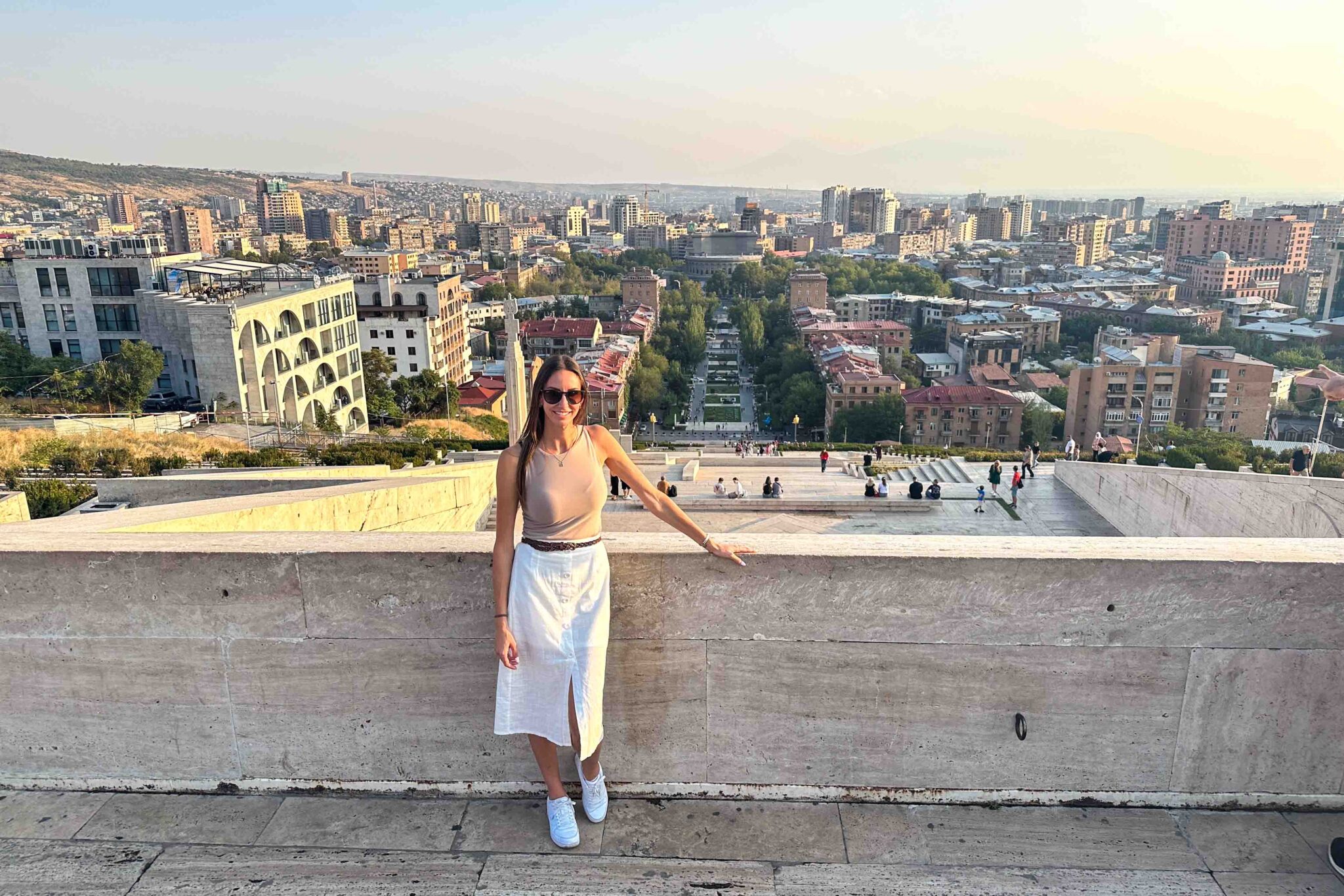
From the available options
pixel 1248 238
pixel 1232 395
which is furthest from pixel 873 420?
pixel 1248 238

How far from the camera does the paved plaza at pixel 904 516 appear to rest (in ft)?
46.0

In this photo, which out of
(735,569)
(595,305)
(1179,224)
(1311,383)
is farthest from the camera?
(1179,224)

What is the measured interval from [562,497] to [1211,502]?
939 cm

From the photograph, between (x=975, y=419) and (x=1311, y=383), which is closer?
(x=975, y=419)

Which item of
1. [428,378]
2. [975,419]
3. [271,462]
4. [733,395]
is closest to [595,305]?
[733,395]

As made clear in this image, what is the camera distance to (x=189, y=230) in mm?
131125

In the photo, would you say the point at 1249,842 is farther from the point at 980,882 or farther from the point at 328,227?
the point at 328,227

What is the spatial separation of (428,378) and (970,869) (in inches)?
1630

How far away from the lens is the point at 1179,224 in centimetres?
14212

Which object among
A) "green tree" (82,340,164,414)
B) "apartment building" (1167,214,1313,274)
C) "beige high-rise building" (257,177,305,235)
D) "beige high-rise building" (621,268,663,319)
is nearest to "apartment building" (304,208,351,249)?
"beige high-rise building" (257,177,305,235)

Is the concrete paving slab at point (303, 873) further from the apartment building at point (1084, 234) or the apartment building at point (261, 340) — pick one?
the apartment building at point (1084, 234)

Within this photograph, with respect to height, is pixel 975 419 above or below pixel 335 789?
below

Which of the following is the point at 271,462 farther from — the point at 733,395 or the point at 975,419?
the point at 733,395

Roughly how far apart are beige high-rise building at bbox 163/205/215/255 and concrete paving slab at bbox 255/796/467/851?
142490 millimetres
